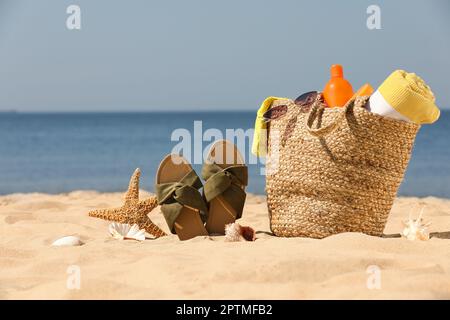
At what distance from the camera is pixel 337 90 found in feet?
12.2

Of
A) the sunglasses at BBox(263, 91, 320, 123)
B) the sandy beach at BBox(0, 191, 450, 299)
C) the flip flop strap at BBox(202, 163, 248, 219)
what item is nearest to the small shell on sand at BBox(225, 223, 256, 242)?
the sandy beach at BBox(0, 191, 450, 299)

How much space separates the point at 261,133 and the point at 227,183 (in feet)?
1.15

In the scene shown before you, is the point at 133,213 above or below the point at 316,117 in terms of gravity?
below

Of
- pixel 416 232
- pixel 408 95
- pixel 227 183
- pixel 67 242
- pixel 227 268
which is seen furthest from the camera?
pixel 227 183

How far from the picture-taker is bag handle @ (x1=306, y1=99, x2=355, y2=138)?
3488 mm

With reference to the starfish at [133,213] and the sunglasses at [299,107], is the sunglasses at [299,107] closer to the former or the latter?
the sunglasses at [299,107]

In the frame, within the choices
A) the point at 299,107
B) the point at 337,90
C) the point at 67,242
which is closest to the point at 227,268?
the point at 67,242

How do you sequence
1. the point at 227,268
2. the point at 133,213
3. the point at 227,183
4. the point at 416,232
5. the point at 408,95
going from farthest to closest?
the point at 133,213
the point at 227,183
the point at 416,232
the point at 408,95
the point at 227,268

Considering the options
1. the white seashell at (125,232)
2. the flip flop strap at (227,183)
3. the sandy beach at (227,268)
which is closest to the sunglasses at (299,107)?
the flip flop strap at (227,183)

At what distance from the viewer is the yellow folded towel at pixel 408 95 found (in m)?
3.43

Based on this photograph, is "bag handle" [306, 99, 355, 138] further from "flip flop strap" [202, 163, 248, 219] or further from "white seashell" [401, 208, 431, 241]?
"white seashell" [401, 208, 431, 241]

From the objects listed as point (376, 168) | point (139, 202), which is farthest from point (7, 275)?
point (376, 168)

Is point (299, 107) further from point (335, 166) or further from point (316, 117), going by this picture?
point (335, 166)

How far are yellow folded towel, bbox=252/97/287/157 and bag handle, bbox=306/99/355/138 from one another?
1.05ft
